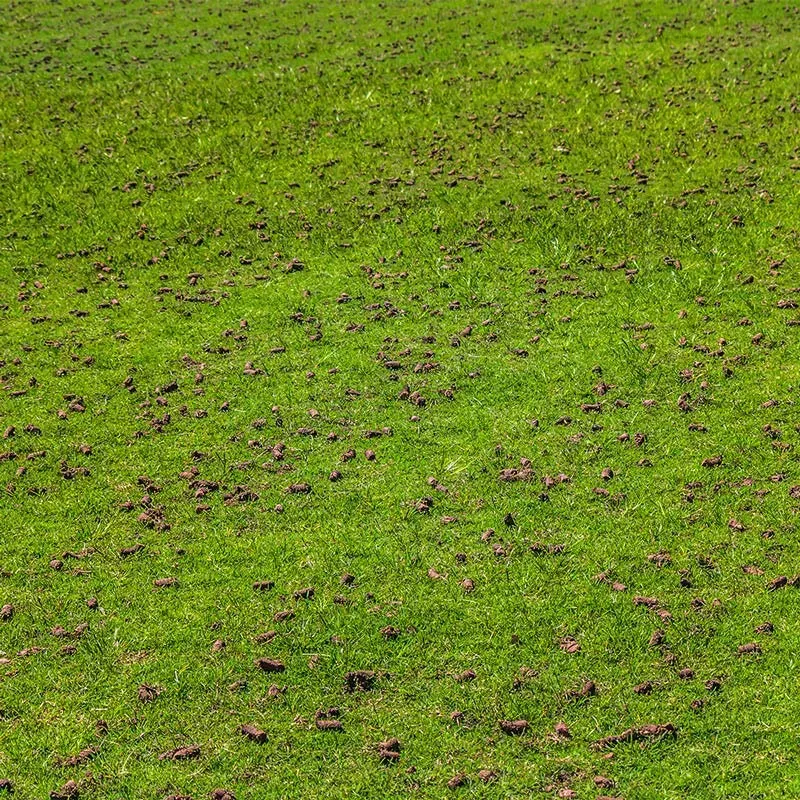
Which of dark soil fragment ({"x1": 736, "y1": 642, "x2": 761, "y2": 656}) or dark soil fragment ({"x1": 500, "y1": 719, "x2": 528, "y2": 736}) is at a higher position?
dark soil fragment ({"x1": 736, "y1": 642, "x2": 761, "y2": 656})

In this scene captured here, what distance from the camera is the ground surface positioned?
7.82 meters

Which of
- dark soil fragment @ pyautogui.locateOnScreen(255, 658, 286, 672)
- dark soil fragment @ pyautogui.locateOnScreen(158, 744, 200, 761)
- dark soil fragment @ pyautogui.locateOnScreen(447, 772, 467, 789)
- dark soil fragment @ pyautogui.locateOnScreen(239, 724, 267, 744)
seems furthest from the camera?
dark soil fragment @ pyautogui.locateOnScreen(255, 658, 286, 672)

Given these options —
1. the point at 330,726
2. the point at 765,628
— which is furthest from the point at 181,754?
the point at 765,628

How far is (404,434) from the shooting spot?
1116cm

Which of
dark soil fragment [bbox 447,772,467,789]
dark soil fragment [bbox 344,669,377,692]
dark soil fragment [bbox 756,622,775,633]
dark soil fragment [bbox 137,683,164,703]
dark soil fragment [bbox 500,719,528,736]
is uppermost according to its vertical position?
dark soil fragment [bbox 137,683,164,703]

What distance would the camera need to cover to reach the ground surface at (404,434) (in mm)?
7816

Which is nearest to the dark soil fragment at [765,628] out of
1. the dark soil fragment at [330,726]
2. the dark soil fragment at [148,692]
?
the dark soil fragment at [330,726]

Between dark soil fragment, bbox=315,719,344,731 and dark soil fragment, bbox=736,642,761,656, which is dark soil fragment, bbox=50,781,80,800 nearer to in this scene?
dark soil fragment, bbox=315,719,344,731

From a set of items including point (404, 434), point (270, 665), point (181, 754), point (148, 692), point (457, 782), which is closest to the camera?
point (457, 782)

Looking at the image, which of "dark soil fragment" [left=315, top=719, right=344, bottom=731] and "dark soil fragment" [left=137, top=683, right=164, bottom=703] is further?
"dark soil fragment" [left=137, top=683, right=164, bottom=703]

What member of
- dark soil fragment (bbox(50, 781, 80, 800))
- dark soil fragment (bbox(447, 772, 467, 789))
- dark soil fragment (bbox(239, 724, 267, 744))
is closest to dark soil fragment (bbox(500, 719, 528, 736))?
dark soil fragment (bbox(447, 772, 467, 789))

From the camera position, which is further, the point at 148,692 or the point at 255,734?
the point at 148,692

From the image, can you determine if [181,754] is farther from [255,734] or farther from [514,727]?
[514,727]

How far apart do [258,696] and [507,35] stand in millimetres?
19875
